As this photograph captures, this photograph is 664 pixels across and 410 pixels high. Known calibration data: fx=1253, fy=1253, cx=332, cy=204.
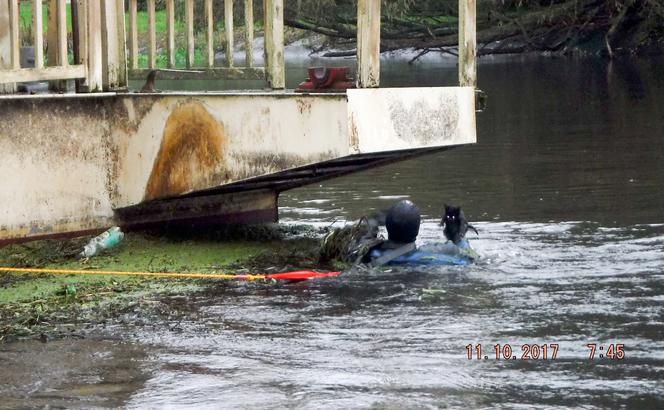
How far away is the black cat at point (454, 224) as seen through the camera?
11172 millimetres

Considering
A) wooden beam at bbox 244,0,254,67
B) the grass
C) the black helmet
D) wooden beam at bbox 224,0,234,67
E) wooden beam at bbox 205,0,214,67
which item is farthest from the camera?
wooden beam at bbox 205,0,214,67

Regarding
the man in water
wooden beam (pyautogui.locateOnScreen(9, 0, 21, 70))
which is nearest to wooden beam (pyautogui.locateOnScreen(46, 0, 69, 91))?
wooden beam (pyautogui.locateOnScreen(9, 0, 21, 70))

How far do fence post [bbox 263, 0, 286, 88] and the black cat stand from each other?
6.38 feet

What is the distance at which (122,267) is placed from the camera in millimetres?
10992

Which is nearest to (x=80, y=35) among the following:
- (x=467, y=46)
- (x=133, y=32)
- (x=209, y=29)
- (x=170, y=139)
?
(x=133, y=32)

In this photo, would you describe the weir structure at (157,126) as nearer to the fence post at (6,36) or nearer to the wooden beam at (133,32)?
the fence post at (6,36)

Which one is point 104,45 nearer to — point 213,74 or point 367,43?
point 213,74

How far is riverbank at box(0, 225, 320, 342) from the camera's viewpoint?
9180 mm

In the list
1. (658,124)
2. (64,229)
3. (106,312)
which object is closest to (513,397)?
(106,312)

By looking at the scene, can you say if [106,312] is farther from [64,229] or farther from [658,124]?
[658,124]

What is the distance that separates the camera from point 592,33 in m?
45.7

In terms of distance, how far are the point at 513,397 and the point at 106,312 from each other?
354cm

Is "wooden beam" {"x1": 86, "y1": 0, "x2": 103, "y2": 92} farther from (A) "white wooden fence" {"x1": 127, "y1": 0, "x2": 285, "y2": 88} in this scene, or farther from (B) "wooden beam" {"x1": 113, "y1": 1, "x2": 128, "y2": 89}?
(A) "white wooden fence" {"x1": 127, "y1": 0, "x2": 285, "y2": 88}

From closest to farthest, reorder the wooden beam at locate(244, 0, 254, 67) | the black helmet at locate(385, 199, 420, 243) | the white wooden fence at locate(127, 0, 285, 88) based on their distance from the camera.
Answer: the black helmet at locate(385, 199, 420, 243), the white wooden fence at locate(127, 0, 285, 88), the wooden beam at locate(244, 0, 254, 67)
